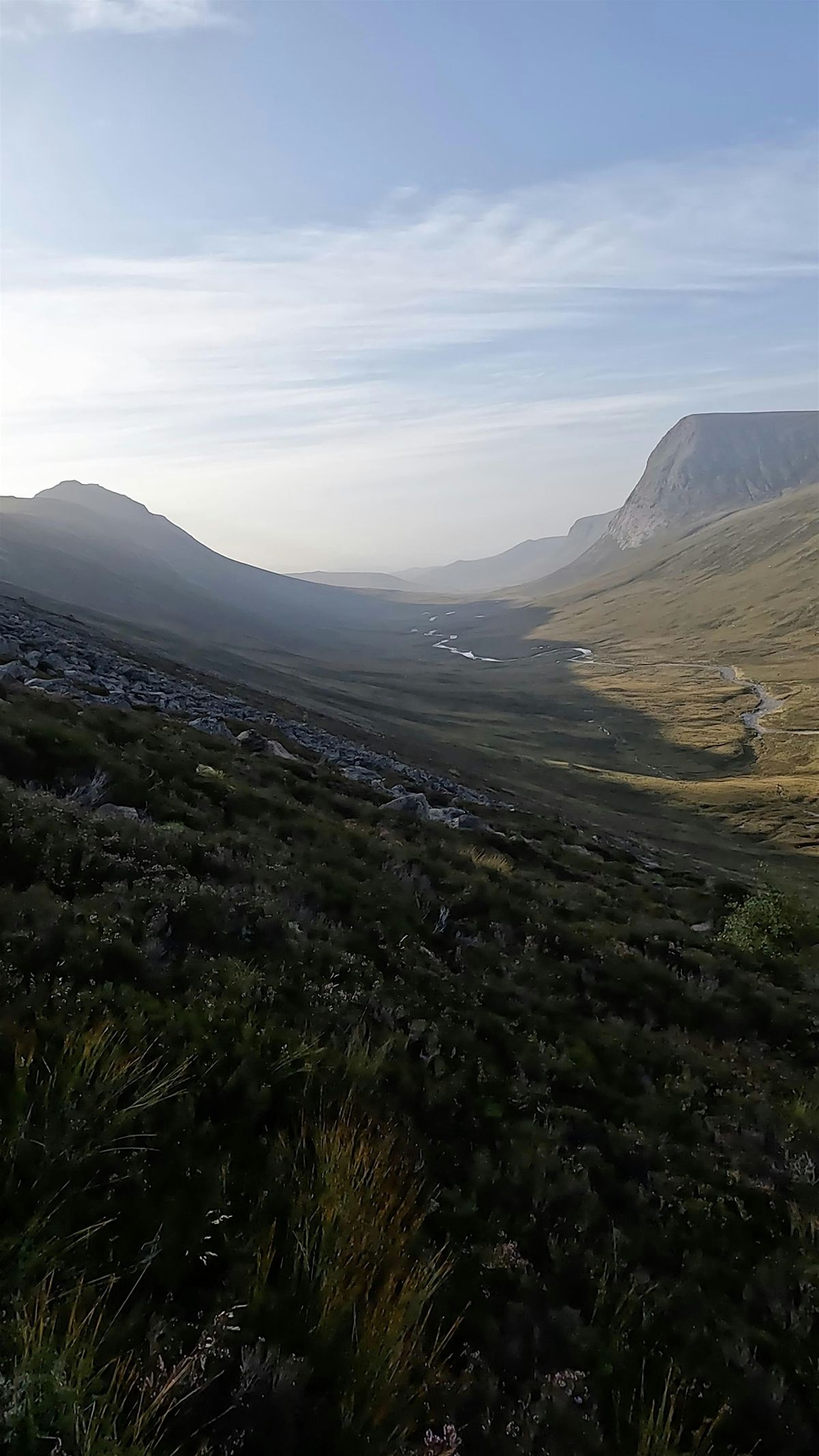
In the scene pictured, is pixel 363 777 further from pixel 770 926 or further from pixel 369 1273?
pixel 369 1273

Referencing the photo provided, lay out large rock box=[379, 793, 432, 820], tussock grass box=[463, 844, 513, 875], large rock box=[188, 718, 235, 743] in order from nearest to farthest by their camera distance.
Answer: tussock grass box=[463, 844, 513, 875]
large rock box=[379, 793, 432, 820]
large rock box=[188, 718, 235, 743]

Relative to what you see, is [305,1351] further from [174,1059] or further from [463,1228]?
[174,1059]

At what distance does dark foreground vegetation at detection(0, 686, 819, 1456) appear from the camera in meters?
3.66

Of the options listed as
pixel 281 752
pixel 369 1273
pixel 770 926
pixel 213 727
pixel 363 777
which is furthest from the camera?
pixel 363 777

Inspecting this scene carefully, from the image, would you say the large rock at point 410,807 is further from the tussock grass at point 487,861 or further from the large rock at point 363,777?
the tussock grass at point 487,861

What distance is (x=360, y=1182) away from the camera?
4.69m


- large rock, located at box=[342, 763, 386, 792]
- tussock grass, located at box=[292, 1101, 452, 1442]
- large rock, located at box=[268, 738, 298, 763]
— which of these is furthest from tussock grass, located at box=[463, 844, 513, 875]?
tussock grass, located at box=[292, 1101, 452, 1442]

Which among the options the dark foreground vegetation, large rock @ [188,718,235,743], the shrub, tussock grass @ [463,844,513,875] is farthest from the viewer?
large rock @ [188,718,235,743]

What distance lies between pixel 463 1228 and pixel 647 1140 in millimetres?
2646

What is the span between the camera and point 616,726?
5556 inches

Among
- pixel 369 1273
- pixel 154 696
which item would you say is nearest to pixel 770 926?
pixel 369 1273

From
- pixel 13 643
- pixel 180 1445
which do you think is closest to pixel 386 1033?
pixel 180 1445

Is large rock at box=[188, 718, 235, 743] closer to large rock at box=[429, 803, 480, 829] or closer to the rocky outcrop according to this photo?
the rocky outcrop

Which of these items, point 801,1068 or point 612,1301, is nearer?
point 612,1301
